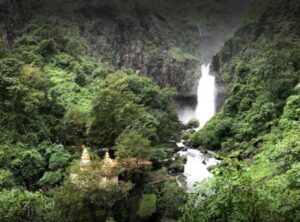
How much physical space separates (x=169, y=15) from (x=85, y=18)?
3725cm

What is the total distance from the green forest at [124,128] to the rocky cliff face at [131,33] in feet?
0.88

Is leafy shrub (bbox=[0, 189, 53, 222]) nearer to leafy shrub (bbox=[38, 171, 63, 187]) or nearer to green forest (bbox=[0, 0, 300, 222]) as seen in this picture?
green forest (bbox=[0, 0, 300, 222])

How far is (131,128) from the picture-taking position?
1210 inches

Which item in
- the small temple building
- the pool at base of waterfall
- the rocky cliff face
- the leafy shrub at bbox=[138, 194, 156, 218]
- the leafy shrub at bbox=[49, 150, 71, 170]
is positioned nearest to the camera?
the small temple building

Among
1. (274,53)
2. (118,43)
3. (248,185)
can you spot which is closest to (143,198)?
(248,185)

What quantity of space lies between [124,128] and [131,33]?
43113 millimetres

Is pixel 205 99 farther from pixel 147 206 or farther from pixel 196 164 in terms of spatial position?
pixel 147 206

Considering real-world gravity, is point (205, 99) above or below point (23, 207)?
above

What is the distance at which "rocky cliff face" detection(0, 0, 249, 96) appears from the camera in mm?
60875

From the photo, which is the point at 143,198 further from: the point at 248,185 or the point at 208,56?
the point at 208,56

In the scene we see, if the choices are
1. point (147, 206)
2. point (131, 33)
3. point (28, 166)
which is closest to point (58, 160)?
point (28, 166)

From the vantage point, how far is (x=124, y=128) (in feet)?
104

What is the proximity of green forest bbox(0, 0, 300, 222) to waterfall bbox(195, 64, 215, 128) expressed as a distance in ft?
9.24

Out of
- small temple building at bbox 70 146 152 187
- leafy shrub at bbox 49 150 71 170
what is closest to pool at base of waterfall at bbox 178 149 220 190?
small temple building at bbox 70 146 152 187
